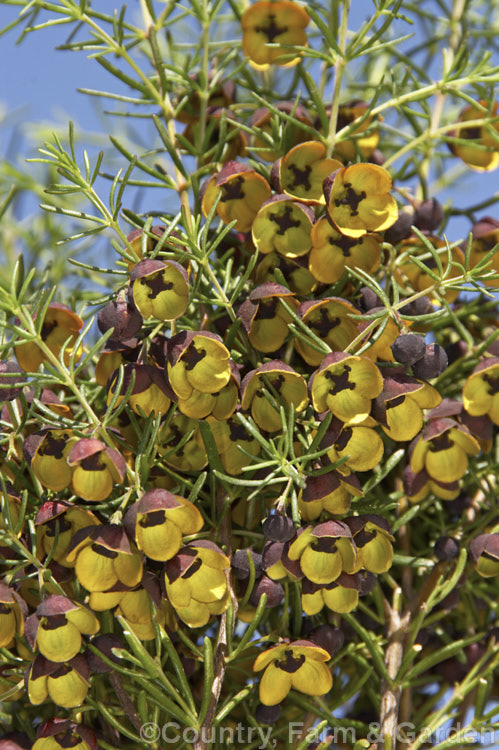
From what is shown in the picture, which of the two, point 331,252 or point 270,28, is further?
point 270,28

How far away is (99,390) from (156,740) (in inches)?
13.1

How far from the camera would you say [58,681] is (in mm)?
706

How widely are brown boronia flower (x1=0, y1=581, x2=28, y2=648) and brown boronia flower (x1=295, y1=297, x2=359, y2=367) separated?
33cm

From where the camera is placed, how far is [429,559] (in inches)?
34.8

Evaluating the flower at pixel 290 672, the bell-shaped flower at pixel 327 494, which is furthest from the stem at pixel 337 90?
the flower at pixel 290 672

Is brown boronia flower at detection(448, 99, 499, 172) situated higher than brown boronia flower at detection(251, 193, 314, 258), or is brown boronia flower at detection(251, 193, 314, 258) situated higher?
brown boronia flower at detection(448, 99, 499, 172)

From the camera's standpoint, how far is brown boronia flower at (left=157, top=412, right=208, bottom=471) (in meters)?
0.75

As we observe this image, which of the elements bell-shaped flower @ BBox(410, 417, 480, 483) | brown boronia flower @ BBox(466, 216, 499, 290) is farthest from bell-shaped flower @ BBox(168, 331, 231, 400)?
brown boronia flower @ BBox(466, 216, 499, 290)

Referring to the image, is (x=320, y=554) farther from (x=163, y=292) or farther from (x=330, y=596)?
(x=163, y=292)

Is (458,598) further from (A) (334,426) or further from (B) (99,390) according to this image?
(B) (99,390)

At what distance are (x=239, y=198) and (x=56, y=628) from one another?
43 cm

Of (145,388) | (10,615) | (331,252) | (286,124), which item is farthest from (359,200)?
(10,615)

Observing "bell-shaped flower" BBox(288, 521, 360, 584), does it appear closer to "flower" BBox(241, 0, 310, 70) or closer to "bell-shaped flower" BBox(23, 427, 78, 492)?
"bell-shaped flower" BBox(23, 427, 78, 492)

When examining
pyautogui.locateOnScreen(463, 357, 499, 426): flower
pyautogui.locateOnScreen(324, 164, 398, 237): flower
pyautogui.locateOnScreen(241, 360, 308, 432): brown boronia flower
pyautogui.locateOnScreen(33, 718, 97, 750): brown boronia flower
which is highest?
pyautogui.locateOnScreen(324, 164, 398, 237): flower
